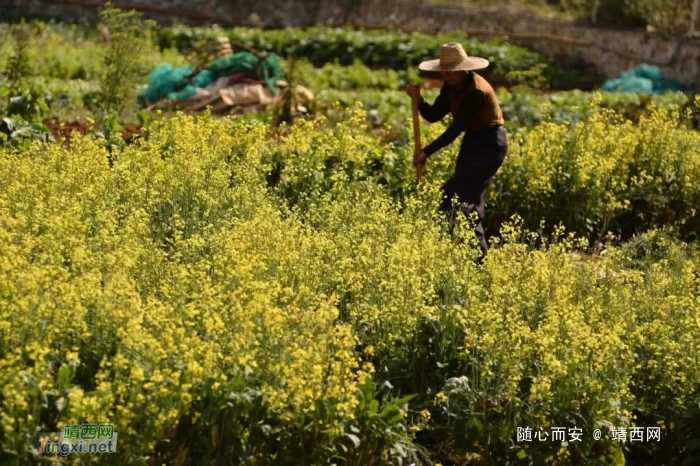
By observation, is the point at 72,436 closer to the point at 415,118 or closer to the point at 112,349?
the point at 112,349

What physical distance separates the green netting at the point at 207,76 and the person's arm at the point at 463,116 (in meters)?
5.26

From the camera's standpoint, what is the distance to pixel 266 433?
203 inches

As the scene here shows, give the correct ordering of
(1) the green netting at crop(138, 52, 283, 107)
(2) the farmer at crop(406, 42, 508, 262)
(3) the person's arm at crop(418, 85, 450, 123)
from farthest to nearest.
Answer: (1) the green netting at crop(138, 52, 283, 107), (3) the person's arm at crop(418, 85, 450, 123), (2) the farmer at crop(406, 42, 508, 262)

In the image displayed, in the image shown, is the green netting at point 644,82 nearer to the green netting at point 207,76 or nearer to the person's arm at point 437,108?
the green netting at point 207,76

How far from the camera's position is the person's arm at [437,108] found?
8555 mm

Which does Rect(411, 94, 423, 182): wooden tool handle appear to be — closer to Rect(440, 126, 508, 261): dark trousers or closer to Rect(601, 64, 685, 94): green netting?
Rect(440, 126, 508, 261): dark trousers

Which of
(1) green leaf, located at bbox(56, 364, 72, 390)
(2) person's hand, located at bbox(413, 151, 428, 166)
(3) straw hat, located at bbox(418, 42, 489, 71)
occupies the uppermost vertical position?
(3) straw hat, located at bbox(418, 42, 489, 71)

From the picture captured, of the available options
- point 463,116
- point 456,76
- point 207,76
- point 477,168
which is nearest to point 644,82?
point 207,76

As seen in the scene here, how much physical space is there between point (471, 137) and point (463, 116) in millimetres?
394

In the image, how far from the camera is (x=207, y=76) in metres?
13.5

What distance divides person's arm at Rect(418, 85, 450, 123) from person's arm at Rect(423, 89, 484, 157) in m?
0.41

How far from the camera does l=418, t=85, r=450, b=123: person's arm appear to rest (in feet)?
28.1

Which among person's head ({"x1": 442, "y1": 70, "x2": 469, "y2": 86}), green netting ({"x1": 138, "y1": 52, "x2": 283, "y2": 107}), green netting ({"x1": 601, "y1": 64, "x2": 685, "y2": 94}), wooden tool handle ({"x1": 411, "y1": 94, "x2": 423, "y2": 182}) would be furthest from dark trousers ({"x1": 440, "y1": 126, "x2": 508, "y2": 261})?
green netting ({"x1": 601, "y1": 64, "x2": 685, "y2": 94})

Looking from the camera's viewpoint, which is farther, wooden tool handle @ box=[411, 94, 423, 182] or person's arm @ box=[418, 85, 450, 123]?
person's arm @ box=[418, 85, 450, 123]
